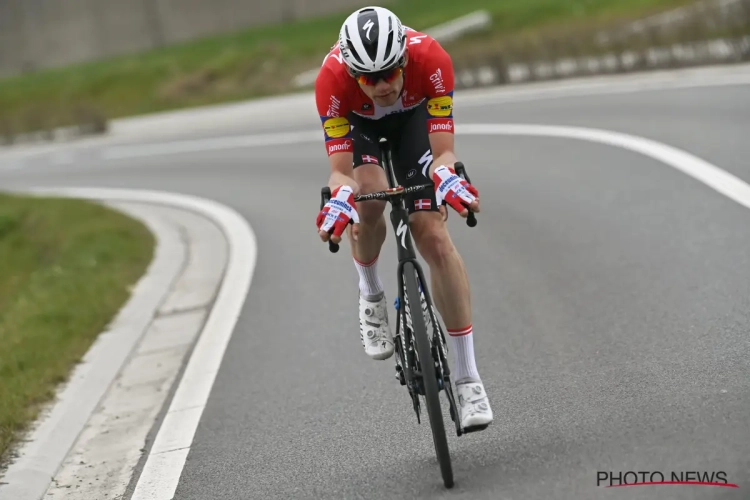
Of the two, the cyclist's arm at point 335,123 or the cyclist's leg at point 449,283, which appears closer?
the cyclist's leg at point 449,283

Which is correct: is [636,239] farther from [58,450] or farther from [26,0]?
[26,0]

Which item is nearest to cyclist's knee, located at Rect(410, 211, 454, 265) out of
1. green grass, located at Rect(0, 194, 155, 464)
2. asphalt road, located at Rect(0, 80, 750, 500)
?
asphalt road, located at Rect(0, 80, 750, 500)

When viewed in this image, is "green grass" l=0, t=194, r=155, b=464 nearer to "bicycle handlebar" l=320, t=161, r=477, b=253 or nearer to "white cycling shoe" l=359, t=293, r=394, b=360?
"white cycling shoe" l=359, t=293, r=394, b=360

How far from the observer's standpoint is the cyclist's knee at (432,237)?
555 cm

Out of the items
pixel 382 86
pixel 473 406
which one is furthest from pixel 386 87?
pixel 473 406

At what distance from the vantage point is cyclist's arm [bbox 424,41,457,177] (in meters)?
5.71

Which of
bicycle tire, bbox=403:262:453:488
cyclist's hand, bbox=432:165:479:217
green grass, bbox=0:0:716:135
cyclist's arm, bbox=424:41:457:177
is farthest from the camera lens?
green grass, bbox=0:0:716:135

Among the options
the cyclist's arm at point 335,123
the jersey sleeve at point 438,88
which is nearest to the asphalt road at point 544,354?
the cyclist's arm at point 335,123

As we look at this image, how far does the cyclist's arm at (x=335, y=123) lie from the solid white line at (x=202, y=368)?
177 centimetres

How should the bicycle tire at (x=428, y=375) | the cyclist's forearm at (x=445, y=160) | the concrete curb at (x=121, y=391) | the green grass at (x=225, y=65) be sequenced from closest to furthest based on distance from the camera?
the bicycle tire at (x=428, y=375)
the cyclist's forearm at (x=445, y=160)
the concrete curb at (x=121, y=391)
the green grass at (x=225, y=65)

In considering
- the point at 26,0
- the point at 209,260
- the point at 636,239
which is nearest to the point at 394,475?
the point at 636,239

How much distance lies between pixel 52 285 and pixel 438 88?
6932 millimetres

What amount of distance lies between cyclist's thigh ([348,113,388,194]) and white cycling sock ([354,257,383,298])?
464 millimetres

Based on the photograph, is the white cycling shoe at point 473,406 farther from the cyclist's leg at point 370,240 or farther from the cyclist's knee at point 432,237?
the cyclist's leg at point 370,240
